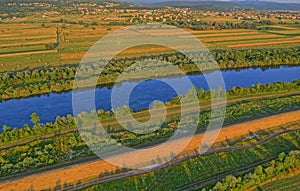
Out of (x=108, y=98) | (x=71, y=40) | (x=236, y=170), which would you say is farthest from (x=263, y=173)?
(x=71, y=40)

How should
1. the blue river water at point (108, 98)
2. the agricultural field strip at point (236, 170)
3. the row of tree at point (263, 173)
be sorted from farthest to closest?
the blue river water at point (108, 98) → the agricultural field strip at point (236, 170) → the row of tree at point (263, 173)

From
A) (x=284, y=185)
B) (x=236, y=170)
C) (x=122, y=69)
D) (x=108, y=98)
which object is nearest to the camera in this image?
(x=284, y=185)

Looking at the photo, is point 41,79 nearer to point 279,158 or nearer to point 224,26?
point 279,158

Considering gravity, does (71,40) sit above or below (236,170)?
above

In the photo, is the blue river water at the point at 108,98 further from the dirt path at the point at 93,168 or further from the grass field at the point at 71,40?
the grass field at the point at 71,40

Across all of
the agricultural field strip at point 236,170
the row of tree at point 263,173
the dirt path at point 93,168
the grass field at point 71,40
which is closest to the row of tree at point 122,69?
the grass field at point 71,40

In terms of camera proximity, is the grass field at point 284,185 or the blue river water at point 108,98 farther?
the blue river water at point 108,98

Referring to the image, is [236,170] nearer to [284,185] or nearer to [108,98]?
[284,185]

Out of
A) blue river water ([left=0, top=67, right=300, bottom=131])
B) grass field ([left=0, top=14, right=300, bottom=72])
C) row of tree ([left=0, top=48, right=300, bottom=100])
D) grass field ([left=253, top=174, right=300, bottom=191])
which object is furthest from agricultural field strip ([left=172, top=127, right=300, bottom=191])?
grass field ([left=0, top=14, right=300, bottom=72])

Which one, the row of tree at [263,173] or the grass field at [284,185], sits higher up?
the row of tree at [263,173]
